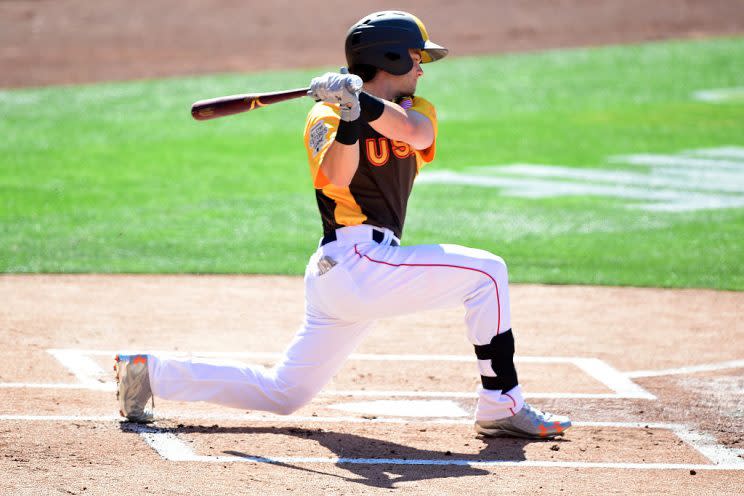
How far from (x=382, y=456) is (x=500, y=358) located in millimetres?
671

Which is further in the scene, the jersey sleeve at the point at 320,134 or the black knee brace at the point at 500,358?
the black knee brace at the point at 500,358

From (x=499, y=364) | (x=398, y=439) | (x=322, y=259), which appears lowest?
(x=398, y=439)

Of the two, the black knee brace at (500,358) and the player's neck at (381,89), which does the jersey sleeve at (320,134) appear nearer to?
the player's neck at (381,89)

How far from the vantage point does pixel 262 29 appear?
2694 cm

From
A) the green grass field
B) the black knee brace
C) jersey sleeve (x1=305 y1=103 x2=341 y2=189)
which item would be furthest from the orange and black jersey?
the green grass field

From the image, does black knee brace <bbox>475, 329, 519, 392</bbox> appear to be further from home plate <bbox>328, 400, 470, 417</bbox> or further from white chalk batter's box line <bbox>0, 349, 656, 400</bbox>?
white chalk batter's box line <bbox>0, 349, 656, 400</bbox>

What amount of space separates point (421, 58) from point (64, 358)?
271cm

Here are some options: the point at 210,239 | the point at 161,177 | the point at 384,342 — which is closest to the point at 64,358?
the point at 384,342

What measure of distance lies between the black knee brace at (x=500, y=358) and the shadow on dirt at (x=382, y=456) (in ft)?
0.91

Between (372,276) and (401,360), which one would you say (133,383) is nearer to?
(372,276)

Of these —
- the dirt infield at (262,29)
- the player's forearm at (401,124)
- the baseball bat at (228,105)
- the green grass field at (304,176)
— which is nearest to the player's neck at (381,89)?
the player's forearm at (401,124)

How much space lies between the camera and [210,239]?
10.1 metres

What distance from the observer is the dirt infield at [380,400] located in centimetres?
471

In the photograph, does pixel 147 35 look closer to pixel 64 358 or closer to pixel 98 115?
pixel 98 115
